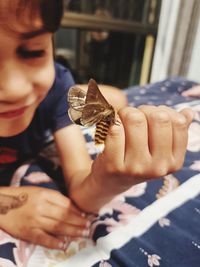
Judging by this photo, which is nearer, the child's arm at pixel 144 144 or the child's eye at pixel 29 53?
the child's arm at pixel 144 144

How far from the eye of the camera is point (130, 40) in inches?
97.8

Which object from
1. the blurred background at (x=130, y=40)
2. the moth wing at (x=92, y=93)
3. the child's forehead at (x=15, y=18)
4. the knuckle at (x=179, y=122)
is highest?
the child's forehead at (x=15, y=18)

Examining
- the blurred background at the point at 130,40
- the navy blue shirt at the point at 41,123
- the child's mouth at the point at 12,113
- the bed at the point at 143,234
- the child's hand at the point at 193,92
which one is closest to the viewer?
the bed at the point at 143,234

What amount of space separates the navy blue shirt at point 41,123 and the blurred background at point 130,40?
1.07 meters

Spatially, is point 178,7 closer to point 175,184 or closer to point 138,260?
point 175,184

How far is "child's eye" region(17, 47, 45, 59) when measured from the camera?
1.65 ft

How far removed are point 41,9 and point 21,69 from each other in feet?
0.34

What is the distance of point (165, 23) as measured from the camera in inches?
81.2

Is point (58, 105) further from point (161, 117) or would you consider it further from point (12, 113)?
point (161, 117)

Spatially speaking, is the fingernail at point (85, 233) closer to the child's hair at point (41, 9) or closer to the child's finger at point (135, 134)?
the child's finger at point (135, 134)

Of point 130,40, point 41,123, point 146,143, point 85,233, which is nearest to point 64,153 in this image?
point 41,123

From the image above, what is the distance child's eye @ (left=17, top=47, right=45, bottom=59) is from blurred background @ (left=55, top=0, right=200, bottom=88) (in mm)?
1277

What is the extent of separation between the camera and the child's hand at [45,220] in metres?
0.51

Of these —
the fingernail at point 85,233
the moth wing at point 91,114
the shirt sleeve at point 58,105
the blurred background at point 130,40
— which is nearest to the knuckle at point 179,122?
the moth wing at point 91,114
